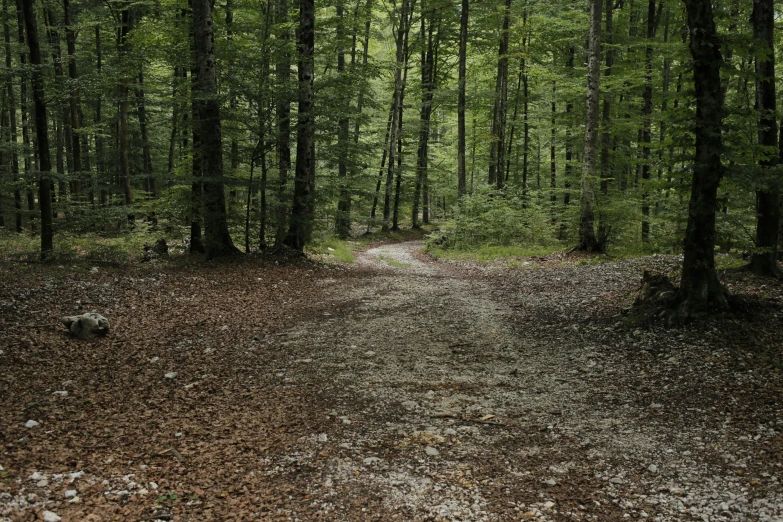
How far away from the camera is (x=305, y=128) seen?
41.2 ft

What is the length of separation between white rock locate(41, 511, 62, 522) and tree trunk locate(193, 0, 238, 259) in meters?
8.91

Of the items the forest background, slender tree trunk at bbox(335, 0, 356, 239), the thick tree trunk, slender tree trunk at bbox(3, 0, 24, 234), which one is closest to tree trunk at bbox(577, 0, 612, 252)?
the forest background

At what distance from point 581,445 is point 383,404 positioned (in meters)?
1.90

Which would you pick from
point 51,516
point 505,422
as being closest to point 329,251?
point 505,422

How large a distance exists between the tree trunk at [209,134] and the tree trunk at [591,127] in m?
10.2

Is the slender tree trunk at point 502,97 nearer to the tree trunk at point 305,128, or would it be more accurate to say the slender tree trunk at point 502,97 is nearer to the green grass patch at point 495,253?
the green grass patch at point 495,253

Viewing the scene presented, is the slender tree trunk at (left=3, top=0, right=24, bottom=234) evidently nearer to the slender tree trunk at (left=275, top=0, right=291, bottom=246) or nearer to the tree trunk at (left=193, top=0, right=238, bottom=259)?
the tree trunk at (left=193, top=0, right=238, bottom=259)

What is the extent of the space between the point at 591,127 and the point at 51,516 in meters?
14.4

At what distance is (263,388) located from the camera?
16.8ft

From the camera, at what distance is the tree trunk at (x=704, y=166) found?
578 centimetres

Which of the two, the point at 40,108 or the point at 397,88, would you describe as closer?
the point at 40,108

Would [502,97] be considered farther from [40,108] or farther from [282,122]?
[40,108]

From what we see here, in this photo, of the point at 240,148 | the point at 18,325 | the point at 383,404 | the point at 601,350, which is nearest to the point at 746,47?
the point at 601,350

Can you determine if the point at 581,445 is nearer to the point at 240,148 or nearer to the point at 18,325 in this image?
the point at 18,325
